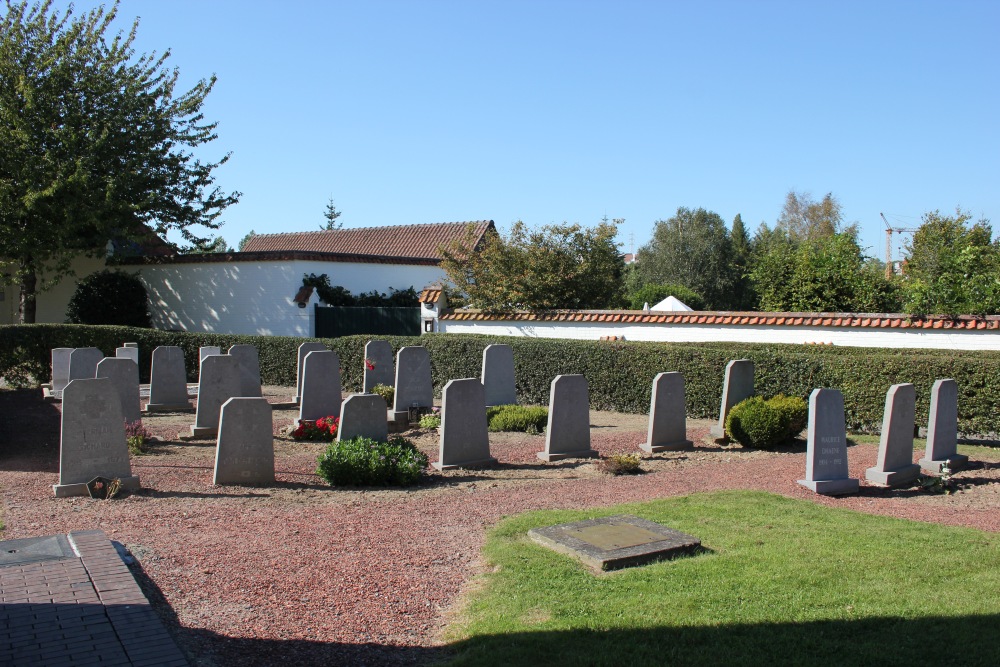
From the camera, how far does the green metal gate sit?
78.5 feet

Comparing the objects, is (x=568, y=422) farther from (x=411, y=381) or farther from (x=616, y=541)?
(x=616, y=541)

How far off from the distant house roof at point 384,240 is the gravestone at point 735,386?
19.8 metres

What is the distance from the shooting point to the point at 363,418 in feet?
30.7

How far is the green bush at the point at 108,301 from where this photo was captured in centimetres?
2550

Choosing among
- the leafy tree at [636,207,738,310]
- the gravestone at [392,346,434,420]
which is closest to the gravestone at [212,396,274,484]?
the gravestone at [392,346,434,420]

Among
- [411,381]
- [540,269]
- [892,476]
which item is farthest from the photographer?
[540,269]

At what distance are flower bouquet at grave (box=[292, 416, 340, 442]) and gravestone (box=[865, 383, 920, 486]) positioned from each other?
7.52m

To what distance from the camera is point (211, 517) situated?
7.15 meters

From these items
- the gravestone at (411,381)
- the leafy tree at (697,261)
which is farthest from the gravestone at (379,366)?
the leafy tree at (697,261)

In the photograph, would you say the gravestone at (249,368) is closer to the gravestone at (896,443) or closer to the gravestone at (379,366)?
the gravestone at (379,366)

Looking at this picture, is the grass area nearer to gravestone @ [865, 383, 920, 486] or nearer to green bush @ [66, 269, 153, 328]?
gravestone @ [865, 383, 920, 486]

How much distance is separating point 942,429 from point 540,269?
1316cm

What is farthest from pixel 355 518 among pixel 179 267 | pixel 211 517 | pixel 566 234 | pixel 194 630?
pixel 179 267

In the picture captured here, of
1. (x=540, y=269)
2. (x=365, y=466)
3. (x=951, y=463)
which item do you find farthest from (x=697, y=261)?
(x=365, y=466)
